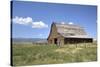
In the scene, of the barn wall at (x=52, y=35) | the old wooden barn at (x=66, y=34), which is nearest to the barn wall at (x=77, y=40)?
the old wooden barn at (x=66, y=34)

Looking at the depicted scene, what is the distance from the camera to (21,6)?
2.28m

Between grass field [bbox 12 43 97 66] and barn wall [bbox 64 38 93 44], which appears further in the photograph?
barn wall [bbox 64 38 93 44]

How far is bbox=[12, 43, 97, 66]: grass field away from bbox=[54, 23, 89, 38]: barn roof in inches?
5.4

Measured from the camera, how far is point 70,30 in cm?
248

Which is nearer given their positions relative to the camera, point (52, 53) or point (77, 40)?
point (52, 53)

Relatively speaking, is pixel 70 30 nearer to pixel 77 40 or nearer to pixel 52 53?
pixel 77 40

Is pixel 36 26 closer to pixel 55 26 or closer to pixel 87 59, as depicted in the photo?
pixel 55 26

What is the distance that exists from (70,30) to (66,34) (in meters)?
0.08

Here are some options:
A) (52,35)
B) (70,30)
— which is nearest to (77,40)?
(70,30)

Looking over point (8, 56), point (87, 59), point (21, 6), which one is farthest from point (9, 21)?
point (87, 59)

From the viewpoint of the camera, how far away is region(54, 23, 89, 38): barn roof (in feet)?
8.03

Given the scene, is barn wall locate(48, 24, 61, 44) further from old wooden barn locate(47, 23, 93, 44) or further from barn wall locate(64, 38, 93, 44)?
barn wall locate(64, 38, 93, 44)

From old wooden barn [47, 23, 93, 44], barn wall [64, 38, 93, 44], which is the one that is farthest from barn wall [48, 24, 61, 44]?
barn wall [64, 38, 93, 44]

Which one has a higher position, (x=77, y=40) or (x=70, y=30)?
(x=70, y=30)
